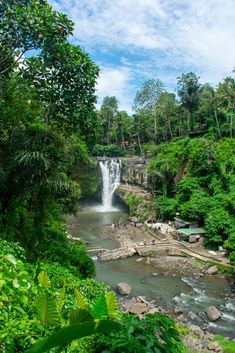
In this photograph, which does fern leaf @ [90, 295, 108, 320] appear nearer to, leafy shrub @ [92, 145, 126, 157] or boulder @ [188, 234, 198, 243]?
boulder @ [188, 234, 198, 243]

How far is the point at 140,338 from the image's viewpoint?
353 centimetres

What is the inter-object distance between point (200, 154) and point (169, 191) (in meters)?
5.24

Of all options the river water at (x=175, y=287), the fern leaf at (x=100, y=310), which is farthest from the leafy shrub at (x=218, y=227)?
the fern leaf at (x=100, y=310)

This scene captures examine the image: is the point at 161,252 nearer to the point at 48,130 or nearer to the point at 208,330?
the point at 208,330

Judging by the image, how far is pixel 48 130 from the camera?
923 centimetres

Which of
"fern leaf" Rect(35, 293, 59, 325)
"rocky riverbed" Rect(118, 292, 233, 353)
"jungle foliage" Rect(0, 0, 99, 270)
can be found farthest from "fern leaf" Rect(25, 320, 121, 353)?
"rocky riverbed" Rect(118, 292, 233, 353)

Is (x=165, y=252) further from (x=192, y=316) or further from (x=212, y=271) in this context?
(x=192, y=316)

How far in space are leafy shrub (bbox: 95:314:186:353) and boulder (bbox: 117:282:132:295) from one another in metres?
12.6


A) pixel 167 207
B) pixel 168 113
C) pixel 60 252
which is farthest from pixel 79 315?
pixel 168 113

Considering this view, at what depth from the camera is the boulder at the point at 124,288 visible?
16.0m

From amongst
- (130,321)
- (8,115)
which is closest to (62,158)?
(8,115)

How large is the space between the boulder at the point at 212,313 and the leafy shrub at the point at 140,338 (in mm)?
11215

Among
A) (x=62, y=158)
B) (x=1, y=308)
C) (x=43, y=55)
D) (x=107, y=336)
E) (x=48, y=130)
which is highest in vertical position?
(x=43, y=55)

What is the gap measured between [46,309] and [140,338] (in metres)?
1.11
